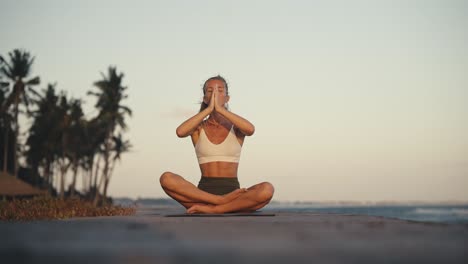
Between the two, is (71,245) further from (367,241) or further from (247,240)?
(367,241)

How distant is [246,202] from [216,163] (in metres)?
0.86

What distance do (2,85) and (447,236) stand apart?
4464cm

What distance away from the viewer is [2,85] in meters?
43.8

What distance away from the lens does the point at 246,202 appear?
625 cm

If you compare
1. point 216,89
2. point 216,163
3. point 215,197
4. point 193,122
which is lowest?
point 215,197

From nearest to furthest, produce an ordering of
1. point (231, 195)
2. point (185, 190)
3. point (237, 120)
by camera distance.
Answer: point (231, 195) → point (185, 190) → point (237, 120)

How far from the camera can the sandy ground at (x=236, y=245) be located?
91.9 inches

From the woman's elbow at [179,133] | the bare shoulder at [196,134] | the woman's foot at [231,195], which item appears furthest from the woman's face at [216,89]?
the woman's foot at [231,195]

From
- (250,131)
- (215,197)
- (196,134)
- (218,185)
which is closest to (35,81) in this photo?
(196,134)

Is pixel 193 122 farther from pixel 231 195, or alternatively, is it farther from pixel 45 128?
pixel 45 128

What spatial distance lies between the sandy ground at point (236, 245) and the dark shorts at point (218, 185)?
10.0 ft

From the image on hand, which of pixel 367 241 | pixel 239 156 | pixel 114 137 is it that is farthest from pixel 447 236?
pixel 114 137

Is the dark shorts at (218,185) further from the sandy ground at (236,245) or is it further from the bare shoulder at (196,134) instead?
the sandy ground at (236,245)

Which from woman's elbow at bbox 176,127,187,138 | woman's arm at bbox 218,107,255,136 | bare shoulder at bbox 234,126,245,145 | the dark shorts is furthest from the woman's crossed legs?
bare shoulder at bbox 234,126,245,145
